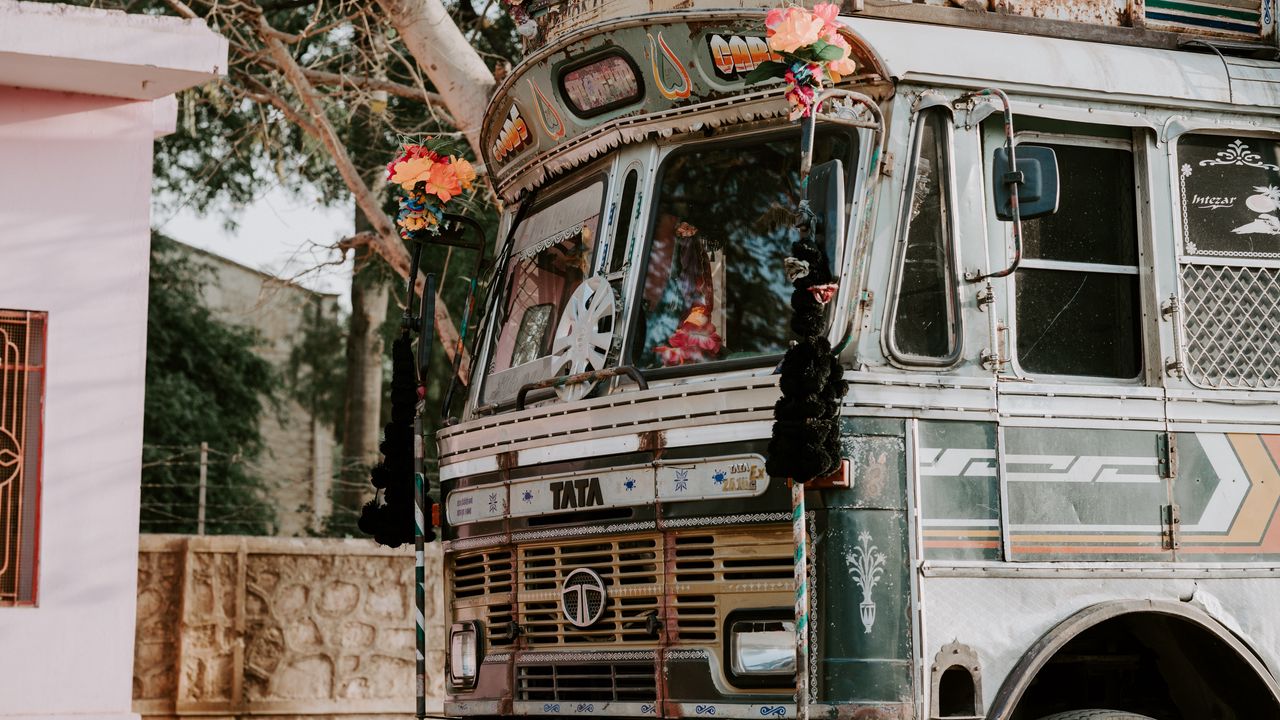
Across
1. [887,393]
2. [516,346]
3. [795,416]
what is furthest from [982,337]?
[516,346]

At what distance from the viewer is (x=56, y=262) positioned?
26.6ft

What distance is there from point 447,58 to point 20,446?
4306 mm

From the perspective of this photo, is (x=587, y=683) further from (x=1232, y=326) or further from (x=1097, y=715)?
(x=1232, y=326)

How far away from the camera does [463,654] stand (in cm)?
691

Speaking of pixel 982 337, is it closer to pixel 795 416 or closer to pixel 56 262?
pixel 795 416

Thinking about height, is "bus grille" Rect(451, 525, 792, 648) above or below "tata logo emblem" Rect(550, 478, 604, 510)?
below

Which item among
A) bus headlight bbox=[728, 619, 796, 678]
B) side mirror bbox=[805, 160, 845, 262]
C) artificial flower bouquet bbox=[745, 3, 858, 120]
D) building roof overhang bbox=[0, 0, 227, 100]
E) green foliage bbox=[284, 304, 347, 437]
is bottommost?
bus headlight bbox=[728, 619, 796, 678]

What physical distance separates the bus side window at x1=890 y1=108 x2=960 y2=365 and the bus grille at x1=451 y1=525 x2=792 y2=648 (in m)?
0.82

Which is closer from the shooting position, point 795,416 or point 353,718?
point 795,416

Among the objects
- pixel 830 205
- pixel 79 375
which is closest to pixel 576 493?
pixel 830 205

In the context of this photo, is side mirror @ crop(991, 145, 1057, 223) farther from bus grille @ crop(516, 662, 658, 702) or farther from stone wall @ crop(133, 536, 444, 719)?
stone wall @ crop(133, 536, 444, 719)

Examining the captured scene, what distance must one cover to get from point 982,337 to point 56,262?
4528mm

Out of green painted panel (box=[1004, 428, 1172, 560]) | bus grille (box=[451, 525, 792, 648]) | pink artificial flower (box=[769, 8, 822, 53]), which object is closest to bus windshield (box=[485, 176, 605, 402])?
bus grille (box=[451, 525, 792, 648])

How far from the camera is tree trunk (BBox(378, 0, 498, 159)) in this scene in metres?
11.1
